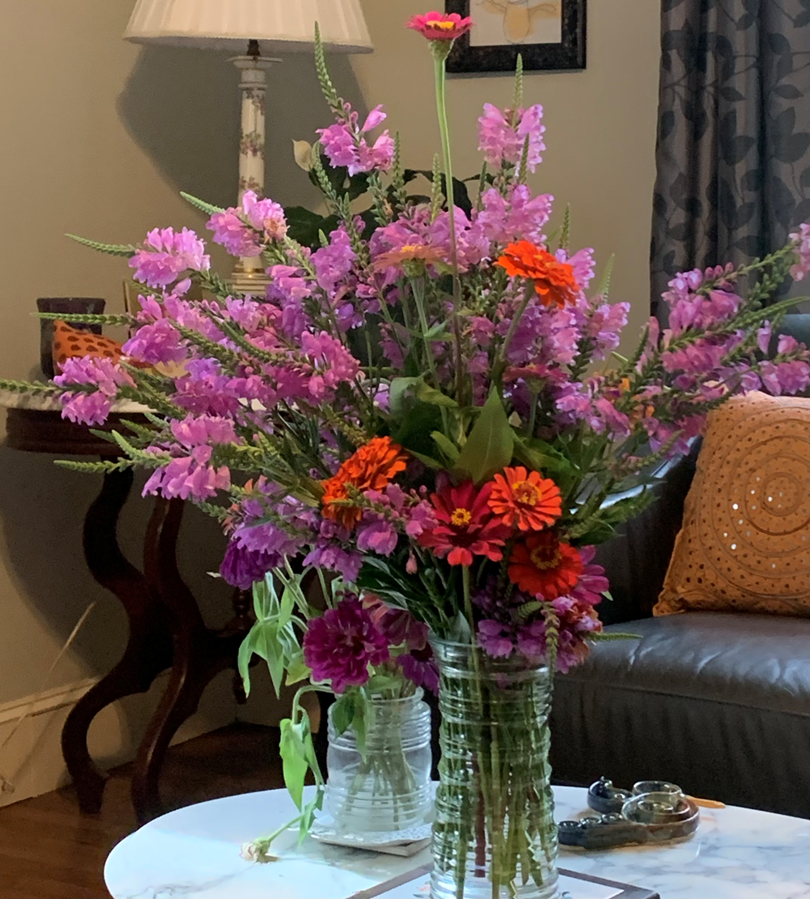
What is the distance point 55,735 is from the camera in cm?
254

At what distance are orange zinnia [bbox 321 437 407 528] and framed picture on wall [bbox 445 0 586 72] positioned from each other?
199 centimetres

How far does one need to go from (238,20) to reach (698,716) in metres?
1.46

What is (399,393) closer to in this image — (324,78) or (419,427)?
(419,427)

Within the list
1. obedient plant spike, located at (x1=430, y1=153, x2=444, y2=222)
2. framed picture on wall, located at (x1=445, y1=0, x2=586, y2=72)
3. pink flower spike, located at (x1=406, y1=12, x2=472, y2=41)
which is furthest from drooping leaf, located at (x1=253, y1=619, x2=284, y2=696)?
framed picture on wall, located at (x1=445, y1=0, x2=586, y2=72)

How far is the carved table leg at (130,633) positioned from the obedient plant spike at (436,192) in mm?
1617

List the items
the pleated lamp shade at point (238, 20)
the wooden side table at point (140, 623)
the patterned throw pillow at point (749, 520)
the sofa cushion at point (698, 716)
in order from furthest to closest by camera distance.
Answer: the pleated lamp shade at point (238, 20) < the wooden side table at point (140, 623) < the patterned throw pillow at point (749, 520) < the sofa cushion at point (698, 716)

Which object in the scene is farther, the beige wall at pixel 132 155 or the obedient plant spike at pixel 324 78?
the beige wall at pixel 132 155

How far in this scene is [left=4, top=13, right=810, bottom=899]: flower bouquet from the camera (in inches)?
33.0

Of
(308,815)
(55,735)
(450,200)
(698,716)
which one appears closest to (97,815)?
(55,735)

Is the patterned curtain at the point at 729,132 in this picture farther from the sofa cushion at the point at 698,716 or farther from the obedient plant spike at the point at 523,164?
the obedient plant spike at the point at 523,164

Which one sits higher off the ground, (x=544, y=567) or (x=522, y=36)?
(x=522, y=36)

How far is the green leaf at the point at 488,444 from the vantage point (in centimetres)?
85

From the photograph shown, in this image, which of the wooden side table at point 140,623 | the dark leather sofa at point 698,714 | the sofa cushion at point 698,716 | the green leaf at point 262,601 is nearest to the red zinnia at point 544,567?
the green leaf at point 262,601

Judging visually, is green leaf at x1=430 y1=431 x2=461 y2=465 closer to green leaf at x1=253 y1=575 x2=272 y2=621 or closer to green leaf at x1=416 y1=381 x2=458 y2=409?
green leaf at x1=416 y1=381 x2=458 y2=409
